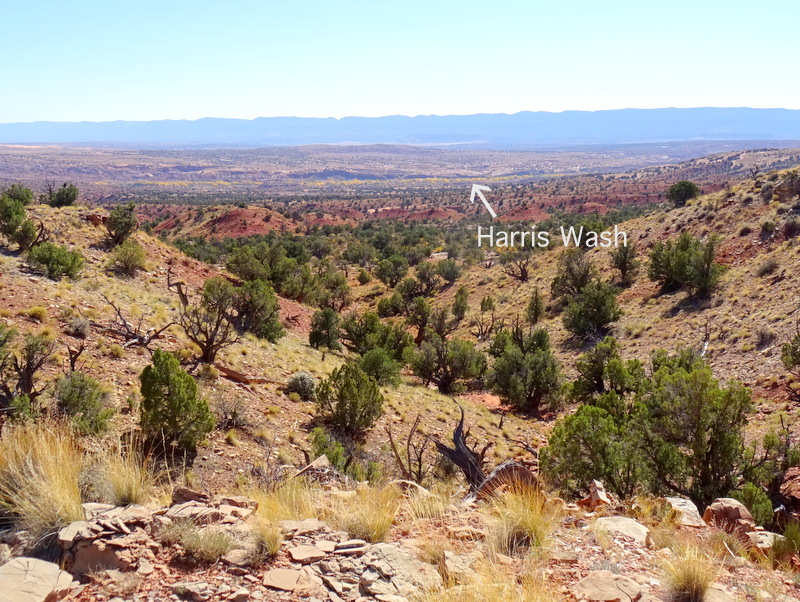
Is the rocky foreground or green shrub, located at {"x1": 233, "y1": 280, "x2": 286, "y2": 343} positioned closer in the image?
the rocky foreground

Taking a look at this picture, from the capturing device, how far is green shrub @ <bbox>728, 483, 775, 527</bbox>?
7.90 m

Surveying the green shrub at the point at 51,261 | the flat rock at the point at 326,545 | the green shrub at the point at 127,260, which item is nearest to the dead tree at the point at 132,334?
the green shrub at the point at 51,261

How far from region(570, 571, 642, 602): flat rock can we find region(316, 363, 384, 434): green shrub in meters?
7.37

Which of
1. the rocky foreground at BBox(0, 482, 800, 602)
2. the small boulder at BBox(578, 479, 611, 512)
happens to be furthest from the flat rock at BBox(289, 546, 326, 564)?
the small boulder at BBox(578, 479, 611, 512)

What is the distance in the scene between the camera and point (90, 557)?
423cm

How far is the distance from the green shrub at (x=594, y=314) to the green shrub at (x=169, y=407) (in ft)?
58.2

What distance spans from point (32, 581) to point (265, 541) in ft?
5.35

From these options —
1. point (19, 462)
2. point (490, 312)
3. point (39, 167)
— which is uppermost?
point (39, 167)

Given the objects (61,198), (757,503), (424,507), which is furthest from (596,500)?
(61,198)

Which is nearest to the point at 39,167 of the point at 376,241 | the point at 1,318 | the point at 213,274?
the point at 376,241

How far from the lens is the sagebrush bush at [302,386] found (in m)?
12.8

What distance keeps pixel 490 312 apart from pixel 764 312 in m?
13.5

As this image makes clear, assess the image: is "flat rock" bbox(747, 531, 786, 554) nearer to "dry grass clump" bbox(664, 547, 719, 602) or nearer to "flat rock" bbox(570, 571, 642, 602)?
"dry grass clump" bbox(664, 547, 719, 602)

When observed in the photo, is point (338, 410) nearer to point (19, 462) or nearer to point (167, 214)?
point (19, 462)
